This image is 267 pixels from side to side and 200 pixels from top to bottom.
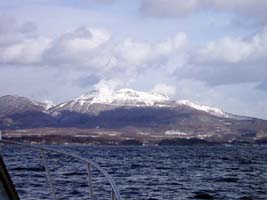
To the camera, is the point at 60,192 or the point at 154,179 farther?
the point at 154,179

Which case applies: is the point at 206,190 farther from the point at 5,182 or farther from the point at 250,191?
the point at 5,182

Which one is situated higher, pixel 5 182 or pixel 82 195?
pixel 5 182

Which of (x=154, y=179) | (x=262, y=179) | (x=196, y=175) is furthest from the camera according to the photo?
(x=196, y=175)

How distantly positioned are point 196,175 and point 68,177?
50.2 ft

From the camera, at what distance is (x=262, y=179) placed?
52812mm

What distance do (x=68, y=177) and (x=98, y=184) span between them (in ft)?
23.7

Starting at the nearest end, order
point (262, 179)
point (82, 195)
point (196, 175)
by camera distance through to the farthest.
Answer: point (82, 195) → point (262, 179) → point (196, 175)

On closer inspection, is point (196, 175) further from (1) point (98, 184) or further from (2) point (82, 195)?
(2) point (82, 195)

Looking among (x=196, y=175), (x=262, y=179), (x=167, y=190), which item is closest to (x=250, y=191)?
(x=167, y=190)

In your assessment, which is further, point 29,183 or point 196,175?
point 196,175

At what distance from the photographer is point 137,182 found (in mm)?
45719

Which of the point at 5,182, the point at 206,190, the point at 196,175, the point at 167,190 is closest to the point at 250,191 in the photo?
the point at 206,190

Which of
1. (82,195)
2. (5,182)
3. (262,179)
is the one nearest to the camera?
(5,182)

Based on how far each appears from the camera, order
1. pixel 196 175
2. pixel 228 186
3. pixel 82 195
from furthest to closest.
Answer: pixel 196 175
pixel 228 186
pixel 82 195
